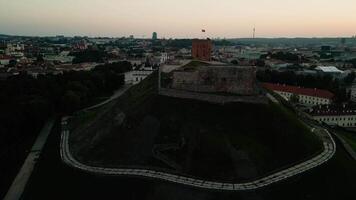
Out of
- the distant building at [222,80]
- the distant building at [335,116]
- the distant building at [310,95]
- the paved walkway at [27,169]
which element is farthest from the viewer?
the distant building at [310,95]

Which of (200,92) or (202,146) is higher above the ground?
(200,92)

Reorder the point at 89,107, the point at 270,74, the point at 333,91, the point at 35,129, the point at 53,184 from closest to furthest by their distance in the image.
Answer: the point at 53,184, the point at 35,129, the point at 89,107, the point at 333,91, the point at 270,74

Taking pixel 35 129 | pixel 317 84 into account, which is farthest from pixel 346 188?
pixel 317 84

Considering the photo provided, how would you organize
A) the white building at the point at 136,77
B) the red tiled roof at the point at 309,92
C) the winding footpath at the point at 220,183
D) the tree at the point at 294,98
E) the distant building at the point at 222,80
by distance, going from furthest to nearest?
the white building at the point at 136,77
the red tiled roof at the point at 309,92
the tree at the point at 294,98
the distant building at the point at 222,80
the winding footpath at the point at 220,183

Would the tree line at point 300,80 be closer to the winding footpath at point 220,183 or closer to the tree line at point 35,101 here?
the tree line at point 35,101

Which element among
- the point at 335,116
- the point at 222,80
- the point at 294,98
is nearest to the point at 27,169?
the point at 222,80

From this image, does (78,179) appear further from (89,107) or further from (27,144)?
(89,107)

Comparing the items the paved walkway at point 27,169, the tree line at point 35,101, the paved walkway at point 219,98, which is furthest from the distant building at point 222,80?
the tree line at point 35,101
